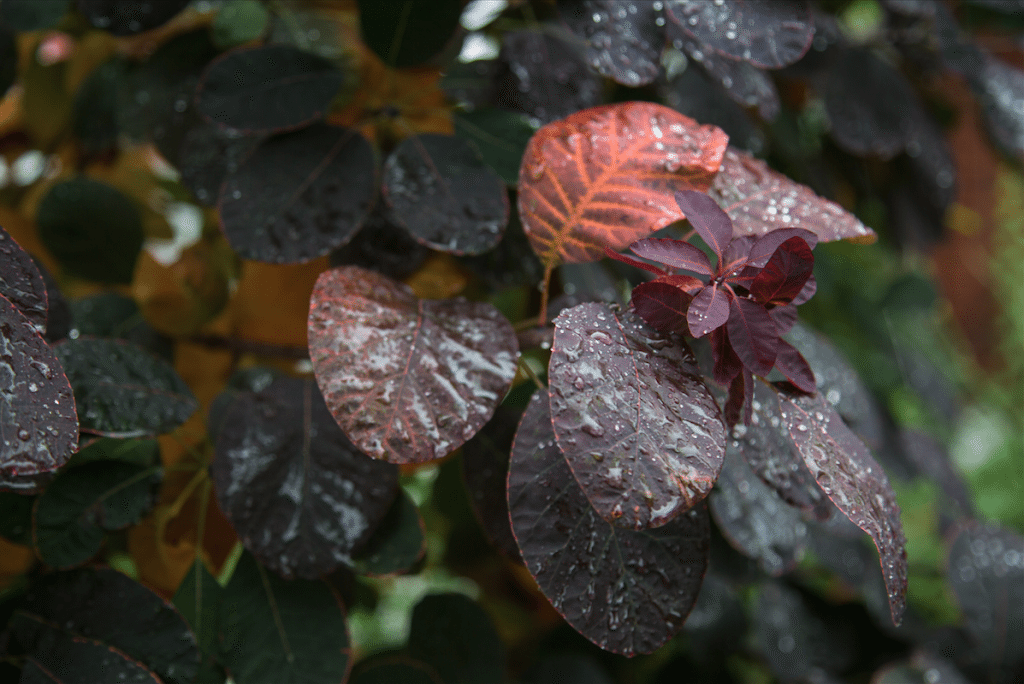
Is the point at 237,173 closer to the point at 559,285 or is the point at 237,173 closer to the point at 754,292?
the point at 559,285

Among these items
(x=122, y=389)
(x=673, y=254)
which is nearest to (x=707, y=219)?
(x=673, y=254)

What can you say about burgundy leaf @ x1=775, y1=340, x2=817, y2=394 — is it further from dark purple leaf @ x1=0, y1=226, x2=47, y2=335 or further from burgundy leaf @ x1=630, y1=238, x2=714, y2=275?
dark purple leaf @ x1=0, y1=226, x2=47, y2=335

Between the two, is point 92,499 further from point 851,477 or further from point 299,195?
point 851,477

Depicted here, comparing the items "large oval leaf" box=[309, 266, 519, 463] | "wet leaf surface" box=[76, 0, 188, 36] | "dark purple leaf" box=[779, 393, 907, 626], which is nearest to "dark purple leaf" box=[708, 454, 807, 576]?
"dark purple leaf" box=[779, 393, 907, 626]

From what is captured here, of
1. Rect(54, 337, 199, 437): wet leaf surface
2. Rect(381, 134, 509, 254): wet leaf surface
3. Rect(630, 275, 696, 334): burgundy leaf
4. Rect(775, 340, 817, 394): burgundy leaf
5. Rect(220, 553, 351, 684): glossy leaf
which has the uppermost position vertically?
Rect(630, 275, 696, 334): burgundy leaf

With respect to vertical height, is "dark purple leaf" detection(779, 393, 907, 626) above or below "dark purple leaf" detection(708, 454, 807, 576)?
above

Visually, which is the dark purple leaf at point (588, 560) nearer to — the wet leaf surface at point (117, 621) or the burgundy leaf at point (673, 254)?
the burgundy leaf at point (673, 254)
